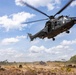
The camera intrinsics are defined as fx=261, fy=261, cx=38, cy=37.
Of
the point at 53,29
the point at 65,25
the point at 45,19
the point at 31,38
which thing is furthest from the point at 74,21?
the point at 31,38

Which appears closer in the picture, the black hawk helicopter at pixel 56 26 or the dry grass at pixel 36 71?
the dry grass at pixel 36 71

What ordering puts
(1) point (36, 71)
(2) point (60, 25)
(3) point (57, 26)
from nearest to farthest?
(1) point (36, 71)
(2) point (60, 25)
(3) point (57, 26)

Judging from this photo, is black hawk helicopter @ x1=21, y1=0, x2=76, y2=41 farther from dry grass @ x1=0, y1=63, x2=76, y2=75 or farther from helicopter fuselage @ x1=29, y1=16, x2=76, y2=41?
dry grass @ x1=0, y1=63, x2=76, y2=75

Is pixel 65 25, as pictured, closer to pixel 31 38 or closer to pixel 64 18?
pixel 64 18

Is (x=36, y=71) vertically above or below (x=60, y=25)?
below

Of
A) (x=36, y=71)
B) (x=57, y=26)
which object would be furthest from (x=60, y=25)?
(x=36, y=71)

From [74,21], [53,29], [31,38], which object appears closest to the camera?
[74,21]

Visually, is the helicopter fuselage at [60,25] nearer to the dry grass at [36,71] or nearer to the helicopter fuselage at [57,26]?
the helicopter fuselage at [57,26]

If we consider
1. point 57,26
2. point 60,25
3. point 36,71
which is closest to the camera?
point 36,71

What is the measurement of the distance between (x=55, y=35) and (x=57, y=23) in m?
2.33

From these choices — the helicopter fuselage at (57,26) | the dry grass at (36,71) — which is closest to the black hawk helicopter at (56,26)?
the helicopter fuselage at (57,26)

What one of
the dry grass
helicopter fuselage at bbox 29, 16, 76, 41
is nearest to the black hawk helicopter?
helicopter fuselage at bbox 29, 16, 76, 41

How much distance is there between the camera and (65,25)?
155ft

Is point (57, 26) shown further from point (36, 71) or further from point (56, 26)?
point (36, 71)
